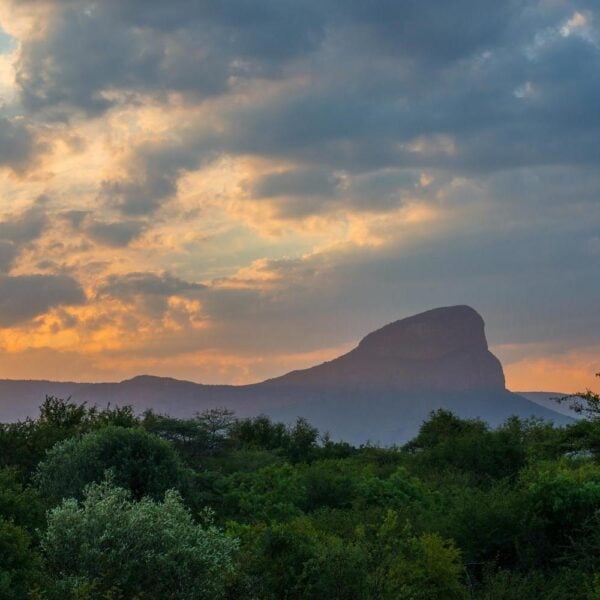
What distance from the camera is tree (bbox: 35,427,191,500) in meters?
39.1

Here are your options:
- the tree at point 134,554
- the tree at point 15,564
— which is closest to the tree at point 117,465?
the tree at point 134,554

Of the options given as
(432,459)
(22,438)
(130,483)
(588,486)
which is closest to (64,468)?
(130,483)

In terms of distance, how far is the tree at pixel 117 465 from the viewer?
3909 cm

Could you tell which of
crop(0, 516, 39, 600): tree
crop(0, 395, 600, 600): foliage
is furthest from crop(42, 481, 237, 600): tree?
crop(0, 516, 39, 600): tree

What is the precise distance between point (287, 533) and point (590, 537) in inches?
563

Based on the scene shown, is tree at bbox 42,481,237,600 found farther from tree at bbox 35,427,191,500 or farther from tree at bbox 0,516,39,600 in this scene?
tree at bbox 35,427,191,500

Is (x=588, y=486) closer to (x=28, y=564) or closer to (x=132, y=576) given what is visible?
(x=132, y=576)

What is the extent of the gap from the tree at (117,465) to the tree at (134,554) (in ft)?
Result: 54.5

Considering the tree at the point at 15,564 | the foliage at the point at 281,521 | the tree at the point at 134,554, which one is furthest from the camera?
the foliage at the point at 281,521

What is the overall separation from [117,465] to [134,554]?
18.9m

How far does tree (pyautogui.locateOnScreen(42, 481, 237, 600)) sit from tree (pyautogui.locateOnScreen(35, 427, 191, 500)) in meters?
16.6

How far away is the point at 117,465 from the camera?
39656 millimetres

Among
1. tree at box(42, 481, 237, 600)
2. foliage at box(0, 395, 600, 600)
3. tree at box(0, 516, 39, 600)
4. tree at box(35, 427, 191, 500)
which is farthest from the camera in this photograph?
tree at box(35, 427, 191, 500)

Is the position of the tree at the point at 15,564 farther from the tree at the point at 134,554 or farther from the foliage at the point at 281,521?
the tree at the point at 134,554
